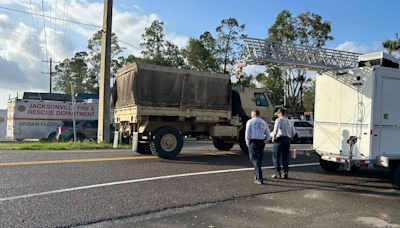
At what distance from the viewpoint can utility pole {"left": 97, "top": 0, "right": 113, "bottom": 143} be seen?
19.3 m

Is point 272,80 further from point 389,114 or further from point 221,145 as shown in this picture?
point 389,114

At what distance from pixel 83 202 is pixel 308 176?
19.2ft

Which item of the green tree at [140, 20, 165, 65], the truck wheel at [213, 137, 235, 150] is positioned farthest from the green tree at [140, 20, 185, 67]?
the truck wheel at [213, 137, 235, 150]

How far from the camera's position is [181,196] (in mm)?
7629

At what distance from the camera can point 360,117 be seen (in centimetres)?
948

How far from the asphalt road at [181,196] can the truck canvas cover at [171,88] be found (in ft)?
8.17

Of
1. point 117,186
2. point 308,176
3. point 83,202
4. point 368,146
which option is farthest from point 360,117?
point 83,202

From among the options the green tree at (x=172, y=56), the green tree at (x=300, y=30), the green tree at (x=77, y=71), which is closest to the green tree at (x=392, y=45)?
the green tree at (x=300, y=30)

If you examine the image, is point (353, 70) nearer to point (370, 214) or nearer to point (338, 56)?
point (370, 214)

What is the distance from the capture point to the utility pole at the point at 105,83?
63.3 feet

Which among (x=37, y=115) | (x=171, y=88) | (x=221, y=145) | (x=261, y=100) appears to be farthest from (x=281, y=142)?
(x=37, y=115)

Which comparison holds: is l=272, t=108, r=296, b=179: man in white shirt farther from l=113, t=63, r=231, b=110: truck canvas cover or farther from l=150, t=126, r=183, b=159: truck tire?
l=113, t=63, r=231, b=110: truck canvas cover

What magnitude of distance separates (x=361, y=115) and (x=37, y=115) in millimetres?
20415

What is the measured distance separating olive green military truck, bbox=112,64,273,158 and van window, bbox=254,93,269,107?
44cm
